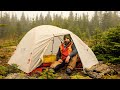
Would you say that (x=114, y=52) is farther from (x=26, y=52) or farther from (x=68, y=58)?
(x=26, y=52)

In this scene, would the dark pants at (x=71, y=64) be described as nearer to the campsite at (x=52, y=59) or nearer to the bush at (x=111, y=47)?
the campsite at (x=52, y=59)

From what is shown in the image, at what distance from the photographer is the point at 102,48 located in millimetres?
10344

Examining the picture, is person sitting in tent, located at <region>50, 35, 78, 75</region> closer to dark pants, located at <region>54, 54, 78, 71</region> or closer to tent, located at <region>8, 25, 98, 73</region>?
dark pants, located at <region>54, 54, 78, 71</region>

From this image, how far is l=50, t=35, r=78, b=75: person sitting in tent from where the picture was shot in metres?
8.41

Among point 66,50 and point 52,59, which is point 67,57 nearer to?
point 66,50

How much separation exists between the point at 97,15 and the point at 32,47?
29.1 metres

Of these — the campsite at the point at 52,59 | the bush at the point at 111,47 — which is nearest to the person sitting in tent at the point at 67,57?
the campsite at the point at 52,59

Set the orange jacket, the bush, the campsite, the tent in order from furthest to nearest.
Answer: the bush < the orange jacket < the tent < the campsite

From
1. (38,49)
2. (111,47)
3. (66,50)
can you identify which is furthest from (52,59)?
(111,47)

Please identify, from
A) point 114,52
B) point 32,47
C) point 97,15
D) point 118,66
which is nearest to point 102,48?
point 114,52

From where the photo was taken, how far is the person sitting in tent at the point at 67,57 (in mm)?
8414

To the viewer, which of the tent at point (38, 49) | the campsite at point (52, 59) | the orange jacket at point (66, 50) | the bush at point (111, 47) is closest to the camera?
the campsite at point (52, 59)

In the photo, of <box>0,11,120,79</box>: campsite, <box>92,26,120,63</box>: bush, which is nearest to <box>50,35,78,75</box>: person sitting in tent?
<box>0,11,120,79</box>: campsite
